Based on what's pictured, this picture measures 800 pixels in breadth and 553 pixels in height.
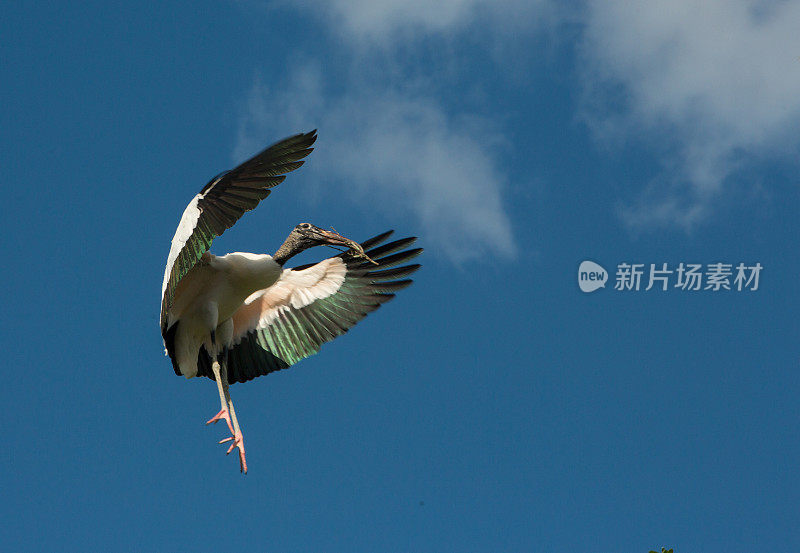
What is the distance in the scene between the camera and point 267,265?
1053 centimetres

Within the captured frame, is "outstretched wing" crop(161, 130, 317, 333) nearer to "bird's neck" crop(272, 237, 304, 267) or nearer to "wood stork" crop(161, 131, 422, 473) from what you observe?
"wood stork" crop(161, 131, 422, 473)

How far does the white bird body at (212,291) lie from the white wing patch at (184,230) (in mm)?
969

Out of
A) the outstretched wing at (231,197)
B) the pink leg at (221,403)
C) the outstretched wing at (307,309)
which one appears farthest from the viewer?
the outstretched wing at (307,309)

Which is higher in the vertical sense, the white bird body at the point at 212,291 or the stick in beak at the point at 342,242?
the stick in beak at the point at 342,242

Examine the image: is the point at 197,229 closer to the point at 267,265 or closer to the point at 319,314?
the point at 267,265

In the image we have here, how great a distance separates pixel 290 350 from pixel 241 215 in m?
3.06

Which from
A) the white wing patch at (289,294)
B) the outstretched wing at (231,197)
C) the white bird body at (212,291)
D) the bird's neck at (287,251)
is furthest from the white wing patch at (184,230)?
the white wing patch at (289,294)

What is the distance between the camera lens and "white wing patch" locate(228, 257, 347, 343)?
459 inches

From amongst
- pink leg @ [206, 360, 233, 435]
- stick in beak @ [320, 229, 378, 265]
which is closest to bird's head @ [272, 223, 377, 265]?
stick in beak @ [320, 229, 378, 265]

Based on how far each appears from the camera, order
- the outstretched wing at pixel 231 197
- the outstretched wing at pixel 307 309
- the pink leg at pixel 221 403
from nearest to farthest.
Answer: the outstretched wing at pixel 231 197
the pink leg at pixel 221 403
the outstretched wing at pixel 307 309

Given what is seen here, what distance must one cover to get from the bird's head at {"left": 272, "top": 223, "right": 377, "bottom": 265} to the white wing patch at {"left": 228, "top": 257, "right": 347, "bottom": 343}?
793 millimetres

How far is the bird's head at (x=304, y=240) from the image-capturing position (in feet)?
35.5

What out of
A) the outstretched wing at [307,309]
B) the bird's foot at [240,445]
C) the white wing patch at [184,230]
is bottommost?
the bird's foot at [240,445]

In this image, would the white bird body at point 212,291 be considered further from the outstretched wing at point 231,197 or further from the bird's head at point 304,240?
the outstretched wing at point 231,197
